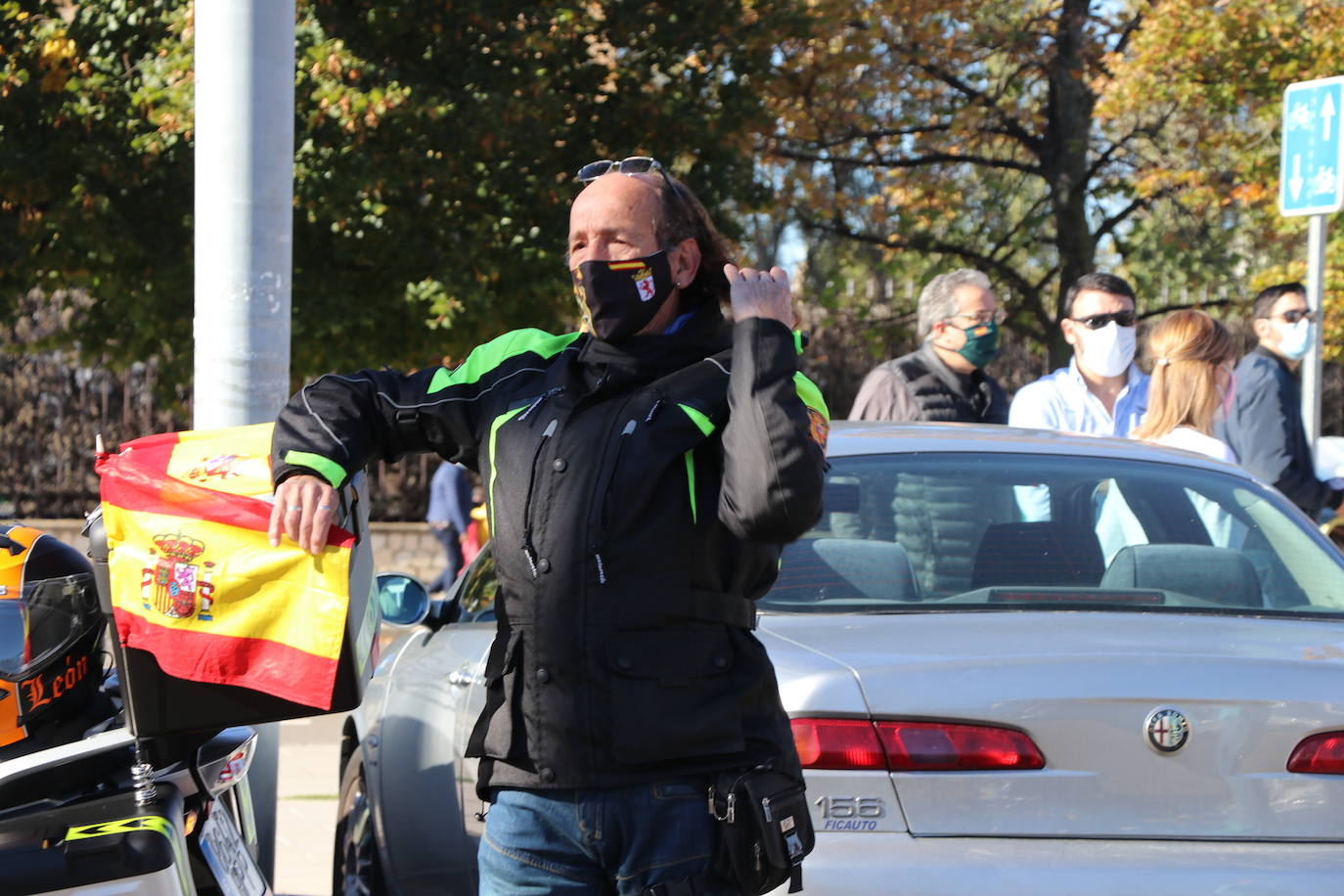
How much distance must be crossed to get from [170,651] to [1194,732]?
187 cm

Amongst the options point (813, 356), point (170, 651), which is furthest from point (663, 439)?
point (813, 356)

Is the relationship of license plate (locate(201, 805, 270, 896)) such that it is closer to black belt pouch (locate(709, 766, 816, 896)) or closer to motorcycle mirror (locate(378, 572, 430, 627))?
black belt pouch (locate(709, 766, 816, 896))

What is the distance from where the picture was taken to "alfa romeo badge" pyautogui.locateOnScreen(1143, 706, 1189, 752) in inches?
119

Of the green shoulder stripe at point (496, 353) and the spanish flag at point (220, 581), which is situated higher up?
the green shoulder stripe at point (496, 353)

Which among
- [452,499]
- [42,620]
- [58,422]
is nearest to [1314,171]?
[42,620]

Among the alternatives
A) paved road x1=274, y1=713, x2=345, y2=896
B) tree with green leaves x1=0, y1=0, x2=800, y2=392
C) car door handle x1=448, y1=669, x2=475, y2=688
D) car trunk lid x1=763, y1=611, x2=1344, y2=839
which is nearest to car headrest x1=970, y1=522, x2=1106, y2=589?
car trunk lid x1=763, y1=611, x2=1344, y2=839

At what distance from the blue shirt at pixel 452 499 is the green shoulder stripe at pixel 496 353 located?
10214 millimetres

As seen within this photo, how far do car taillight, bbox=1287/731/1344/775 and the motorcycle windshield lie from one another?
2.29 metres

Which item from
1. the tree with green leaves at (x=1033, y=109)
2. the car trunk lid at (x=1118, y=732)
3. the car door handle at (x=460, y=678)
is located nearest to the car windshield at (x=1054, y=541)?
the car trunk lid at (x=1118, y=732)

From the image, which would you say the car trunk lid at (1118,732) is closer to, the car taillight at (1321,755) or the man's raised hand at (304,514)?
the car taillight at (1321,755)

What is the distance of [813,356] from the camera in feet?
56.3

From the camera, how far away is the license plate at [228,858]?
2.88m

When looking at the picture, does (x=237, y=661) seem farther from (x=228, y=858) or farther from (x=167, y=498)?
(x=228, y=858)

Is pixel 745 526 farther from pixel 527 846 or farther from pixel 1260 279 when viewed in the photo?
pixel 1260 279
